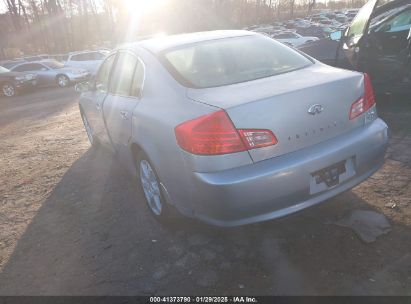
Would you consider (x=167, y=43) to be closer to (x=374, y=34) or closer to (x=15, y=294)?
(x=15, y=294)

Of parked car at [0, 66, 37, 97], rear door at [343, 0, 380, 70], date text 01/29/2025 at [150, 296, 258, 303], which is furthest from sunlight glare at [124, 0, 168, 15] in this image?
date text 01/29/2025 at [150, 296, 258, 303]

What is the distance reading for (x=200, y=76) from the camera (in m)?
3.20

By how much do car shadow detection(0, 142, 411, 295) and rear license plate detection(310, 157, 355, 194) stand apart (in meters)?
0.50

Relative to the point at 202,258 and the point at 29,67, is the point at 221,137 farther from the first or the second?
the point at 29,67

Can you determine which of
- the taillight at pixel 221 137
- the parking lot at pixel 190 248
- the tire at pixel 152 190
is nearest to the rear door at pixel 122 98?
the tire at pixel 152 190

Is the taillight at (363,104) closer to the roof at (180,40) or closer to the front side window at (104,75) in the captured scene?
the roof at (180,40)

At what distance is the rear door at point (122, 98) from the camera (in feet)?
12.0

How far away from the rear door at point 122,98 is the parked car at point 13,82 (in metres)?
15.8

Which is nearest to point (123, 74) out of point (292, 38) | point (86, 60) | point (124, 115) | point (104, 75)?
point (124, 115)

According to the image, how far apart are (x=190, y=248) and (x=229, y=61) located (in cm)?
162

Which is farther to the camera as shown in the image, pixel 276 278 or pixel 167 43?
pixel 167 43

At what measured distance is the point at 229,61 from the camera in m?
3.42

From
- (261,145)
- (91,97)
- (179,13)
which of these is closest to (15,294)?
(261,145)

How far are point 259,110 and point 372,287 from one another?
1.35 meters
